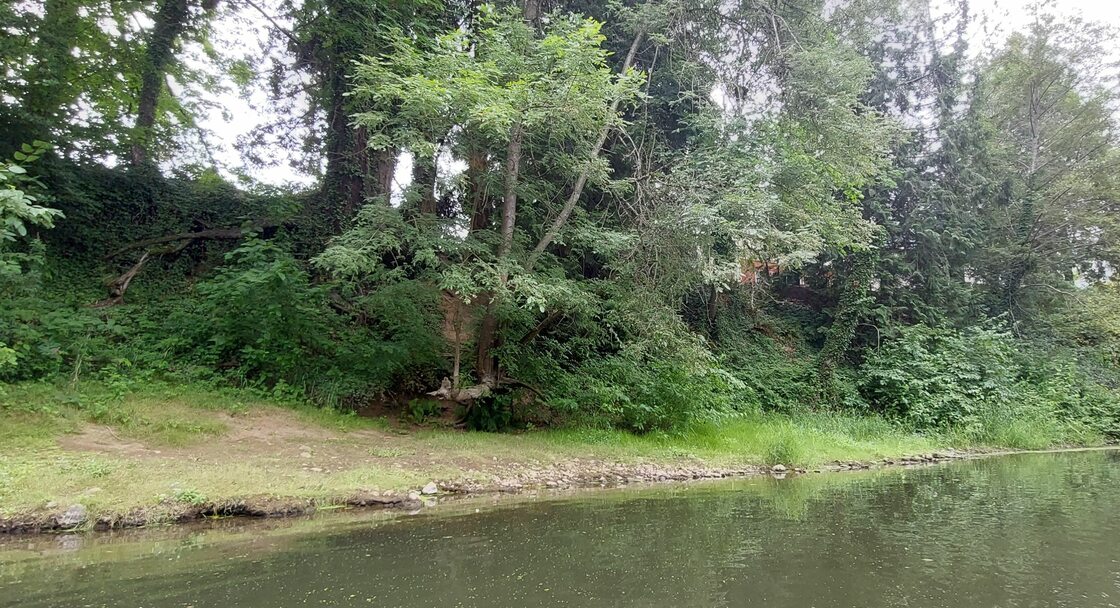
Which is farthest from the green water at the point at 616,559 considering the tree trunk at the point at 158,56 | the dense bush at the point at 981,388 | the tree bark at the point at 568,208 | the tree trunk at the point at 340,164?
the tree trunk at the point at 158,56

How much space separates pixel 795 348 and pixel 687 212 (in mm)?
12379

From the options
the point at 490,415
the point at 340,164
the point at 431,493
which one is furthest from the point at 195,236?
the point at 431,493

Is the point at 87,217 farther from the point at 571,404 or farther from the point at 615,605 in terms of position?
the point at 615,605

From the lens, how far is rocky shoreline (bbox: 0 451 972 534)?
5535mm

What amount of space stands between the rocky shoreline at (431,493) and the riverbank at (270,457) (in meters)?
0.01

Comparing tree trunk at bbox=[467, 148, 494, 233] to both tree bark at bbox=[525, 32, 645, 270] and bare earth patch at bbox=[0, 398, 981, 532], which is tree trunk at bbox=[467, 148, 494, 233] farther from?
bare earth patch at bbox=[0, 398, 981, 532]

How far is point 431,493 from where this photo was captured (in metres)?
7.32

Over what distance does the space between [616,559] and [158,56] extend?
626 inches

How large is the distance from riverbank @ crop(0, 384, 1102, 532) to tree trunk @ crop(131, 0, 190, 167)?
8328 millimetres

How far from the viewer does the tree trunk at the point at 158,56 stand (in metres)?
14.3

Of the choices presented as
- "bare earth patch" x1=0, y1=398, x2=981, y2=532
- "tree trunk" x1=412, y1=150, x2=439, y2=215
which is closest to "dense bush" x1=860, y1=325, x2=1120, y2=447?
"bare earth patch" x1=0, y1=398, x2=981, y2=532

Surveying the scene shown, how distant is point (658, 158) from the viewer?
42.9 feet

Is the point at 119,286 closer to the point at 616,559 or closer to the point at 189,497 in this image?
the point at 189,497

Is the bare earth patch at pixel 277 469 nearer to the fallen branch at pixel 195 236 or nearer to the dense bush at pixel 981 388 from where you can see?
the dense bush at pixel 981 388
